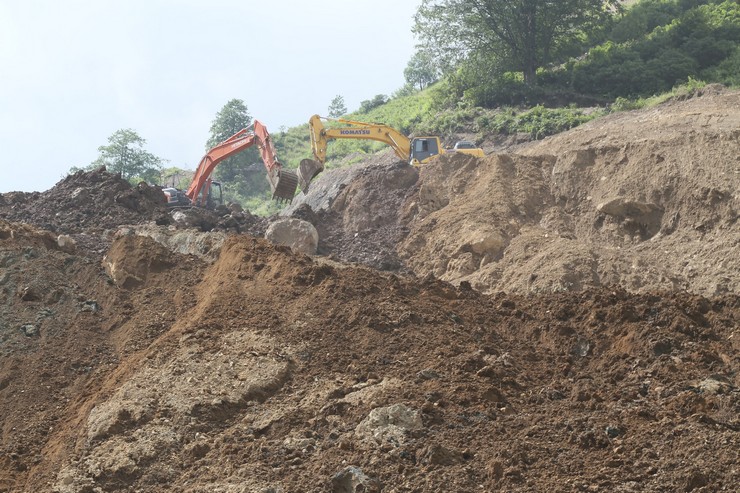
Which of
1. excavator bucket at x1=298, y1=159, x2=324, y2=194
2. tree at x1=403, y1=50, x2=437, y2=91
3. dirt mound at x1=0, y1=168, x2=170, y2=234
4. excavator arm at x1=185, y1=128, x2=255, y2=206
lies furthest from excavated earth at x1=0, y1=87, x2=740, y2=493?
tree at x1=403, y1=50, x2=437, y2=91

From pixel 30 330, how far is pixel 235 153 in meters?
11.5

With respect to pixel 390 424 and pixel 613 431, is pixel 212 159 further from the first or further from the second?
pixel 613 431

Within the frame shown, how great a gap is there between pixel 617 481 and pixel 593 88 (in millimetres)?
27843

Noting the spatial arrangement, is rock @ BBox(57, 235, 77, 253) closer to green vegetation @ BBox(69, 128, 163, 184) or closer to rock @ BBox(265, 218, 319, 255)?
rock @ BBox(265, 218, 319, 255)

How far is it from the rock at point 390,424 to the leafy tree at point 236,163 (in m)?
39.7

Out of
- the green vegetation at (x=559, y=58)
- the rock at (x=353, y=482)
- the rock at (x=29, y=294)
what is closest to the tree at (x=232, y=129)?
the green vegetation at (x=559, y=58)

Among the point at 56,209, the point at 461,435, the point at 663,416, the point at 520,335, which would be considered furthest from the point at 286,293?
the point at 56,209

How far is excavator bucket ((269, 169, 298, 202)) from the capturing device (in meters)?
21.4

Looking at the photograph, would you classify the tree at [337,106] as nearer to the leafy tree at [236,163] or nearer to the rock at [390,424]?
the leafy tree at [236,163]

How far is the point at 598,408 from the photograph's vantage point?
8.34m

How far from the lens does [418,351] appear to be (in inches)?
397

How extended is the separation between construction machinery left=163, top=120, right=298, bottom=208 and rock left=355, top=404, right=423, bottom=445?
1325cm

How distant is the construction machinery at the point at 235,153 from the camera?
21.5 m

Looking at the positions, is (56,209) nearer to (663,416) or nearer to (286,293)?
(286,293)
